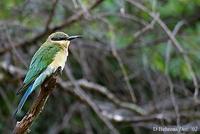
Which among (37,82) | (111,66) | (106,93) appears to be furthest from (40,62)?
(111,66)

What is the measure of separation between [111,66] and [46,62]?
2591mm

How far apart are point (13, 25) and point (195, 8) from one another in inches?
86.5

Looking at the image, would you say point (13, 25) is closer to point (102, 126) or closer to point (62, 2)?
point (62, 2)

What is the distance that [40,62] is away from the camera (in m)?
2.63

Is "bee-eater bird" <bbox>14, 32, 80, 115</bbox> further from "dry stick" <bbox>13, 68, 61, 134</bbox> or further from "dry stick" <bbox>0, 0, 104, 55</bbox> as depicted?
"dry stick" <bbox>0, 0, 104, 55</bbox>

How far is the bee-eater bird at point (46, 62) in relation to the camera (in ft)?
8.16

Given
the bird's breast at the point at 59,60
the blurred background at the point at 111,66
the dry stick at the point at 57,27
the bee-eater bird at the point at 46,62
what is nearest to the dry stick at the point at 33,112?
the bee-eater bird at the point at 46,62

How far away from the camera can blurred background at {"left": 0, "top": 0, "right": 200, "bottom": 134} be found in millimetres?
4309

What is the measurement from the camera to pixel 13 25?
390cm

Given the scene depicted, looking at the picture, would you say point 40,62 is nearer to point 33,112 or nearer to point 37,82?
point 37,82

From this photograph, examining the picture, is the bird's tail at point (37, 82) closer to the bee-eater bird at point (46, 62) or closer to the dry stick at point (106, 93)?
the bee-eater bird at point (46, 62)

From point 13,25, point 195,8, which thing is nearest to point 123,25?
point 195,8

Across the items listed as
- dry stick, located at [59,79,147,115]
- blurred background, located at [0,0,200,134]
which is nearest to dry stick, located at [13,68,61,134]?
blurred background, located at [0,0,200,134]

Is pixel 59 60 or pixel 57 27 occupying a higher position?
pixel 57 27
